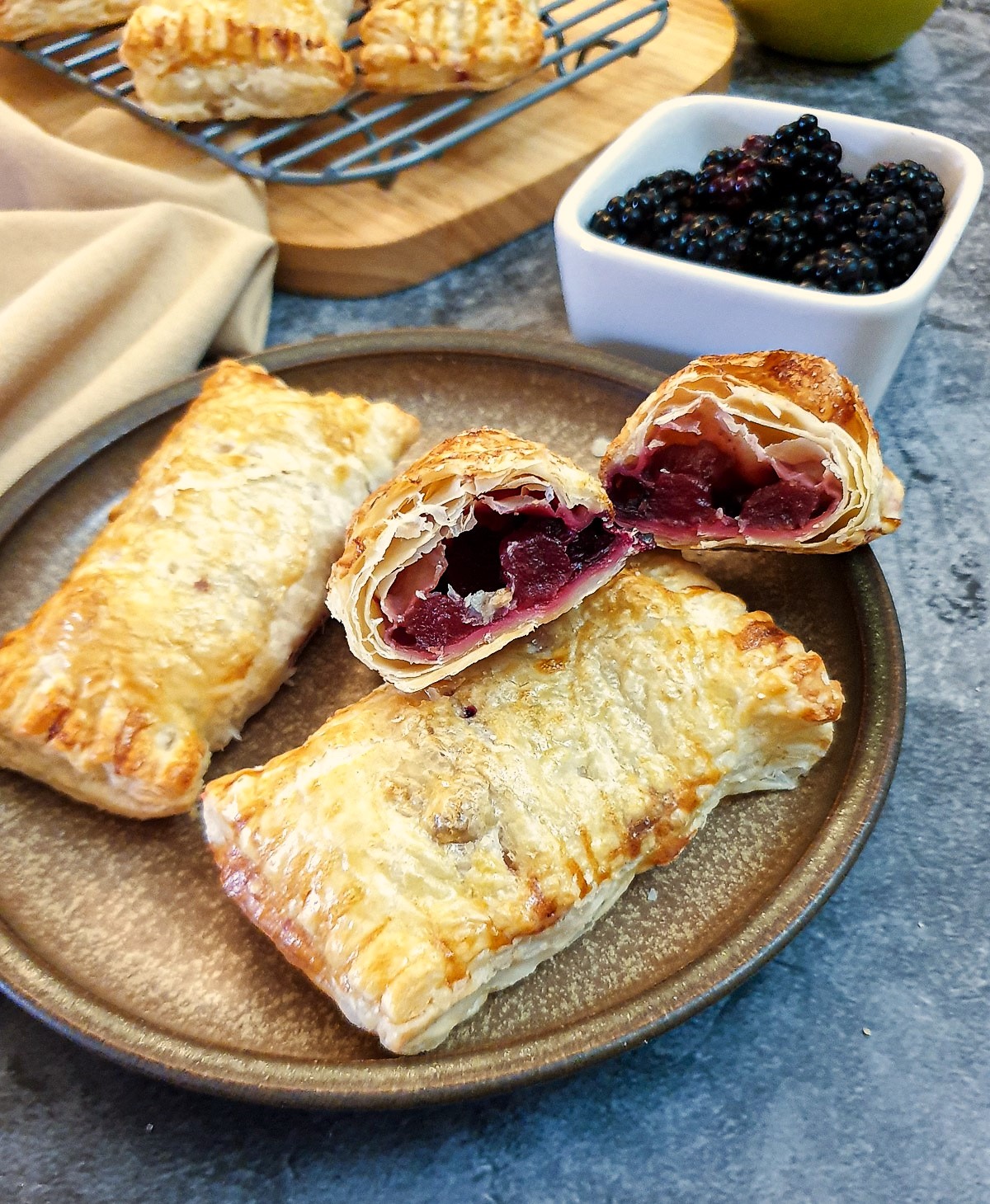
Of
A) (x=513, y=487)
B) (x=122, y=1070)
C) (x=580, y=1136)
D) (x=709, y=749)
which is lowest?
(x=580, y=1136)

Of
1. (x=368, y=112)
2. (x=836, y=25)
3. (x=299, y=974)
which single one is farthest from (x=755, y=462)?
(x=836, y=25)

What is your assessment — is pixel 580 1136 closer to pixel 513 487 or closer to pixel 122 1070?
pixel 122 1070

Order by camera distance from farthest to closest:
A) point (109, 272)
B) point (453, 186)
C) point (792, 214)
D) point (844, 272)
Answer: point (453, 186), point (109, 272), point (792, 214), point (844, 272)

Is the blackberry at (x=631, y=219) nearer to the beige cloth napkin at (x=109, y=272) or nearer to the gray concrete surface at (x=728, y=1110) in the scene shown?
the beige cloth napkin at (x=109, y=272)

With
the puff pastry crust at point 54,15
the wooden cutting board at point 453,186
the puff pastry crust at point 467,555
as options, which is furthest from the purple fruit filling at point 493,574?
the puff pastry crust at point 54,15

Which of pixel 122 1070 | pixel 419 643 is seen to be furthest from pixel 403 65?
pixel 122 1070

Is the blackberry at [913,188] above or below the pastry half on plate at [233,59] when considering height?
below

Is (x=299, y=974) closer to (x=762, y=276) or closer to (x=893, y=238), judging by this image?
(x=762, y=276)
